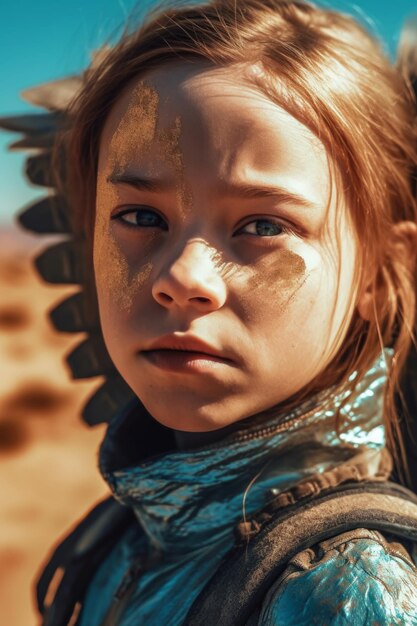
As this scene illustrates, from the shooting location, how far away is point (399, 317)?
4.56ft

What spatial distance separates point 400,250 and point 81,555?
818mm

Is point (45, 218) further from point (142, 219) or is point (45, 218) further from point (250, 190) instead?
point (250, 190)

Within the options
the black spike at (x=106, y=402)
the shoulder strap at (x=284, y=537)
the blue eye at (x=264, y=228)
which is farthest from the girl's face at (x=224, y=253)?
the black spike at (x=106, y=402)

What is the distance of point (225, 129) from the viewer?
1.10 meters

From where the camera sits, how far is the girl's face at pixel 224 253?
3.59ft

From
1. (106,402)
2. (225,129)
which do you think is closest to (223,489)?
(225,129)

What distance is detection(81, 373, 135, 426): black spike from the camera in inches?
70.8

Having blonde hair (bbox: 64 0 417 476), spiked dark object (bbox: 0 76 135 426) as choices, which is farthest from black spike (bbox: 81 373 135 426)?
blonde hair (bbox: 64 0 417 476)

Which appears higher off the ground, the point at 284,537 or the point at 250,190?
the point at 250,190

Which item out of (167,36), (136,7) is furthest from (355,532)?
(136,7)

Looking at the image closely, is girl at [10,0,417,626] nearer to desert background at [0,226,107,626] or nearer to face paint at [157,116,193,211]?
face paint at [157,116,193,211]

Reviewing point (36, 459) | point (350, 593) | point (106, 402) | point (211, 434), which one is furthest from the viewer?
point (36, 459)

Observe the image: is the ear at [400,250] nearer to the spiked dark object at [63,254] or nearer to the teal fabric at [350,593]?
the teal fabric at [350,593]

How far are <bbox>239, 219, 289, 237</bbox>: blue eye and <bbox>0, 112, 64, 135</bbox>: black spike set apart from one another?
2.73 feet
